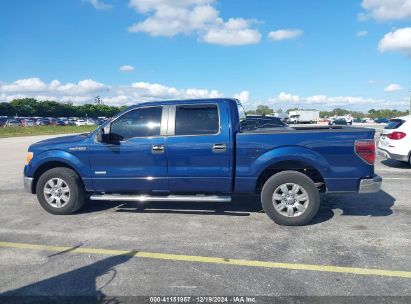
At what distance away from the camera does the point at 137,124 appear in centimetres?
571

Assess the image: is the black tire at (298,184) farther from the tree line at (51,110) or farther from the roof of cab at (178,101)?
the tree line at (51,110)

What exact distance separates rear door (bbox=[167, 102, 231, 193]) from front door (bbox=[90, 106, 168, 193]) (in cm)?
17

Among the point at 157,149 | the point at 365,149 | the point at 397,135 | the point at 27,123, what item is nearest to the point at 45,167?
the point at 157,149

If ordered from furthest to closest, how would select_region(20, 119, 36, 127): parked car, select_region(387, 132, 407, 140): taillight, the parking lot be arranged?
select_region(20, 119, 36, 127): parked car
select_region(387, 132, 407, 140): taillight
the parking lot

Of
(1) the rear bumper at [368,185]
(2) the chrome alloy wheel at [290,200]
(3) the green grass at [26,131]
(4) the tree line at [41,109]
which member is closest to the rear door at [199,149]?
(2) the chrome alloy wheel at [290,200]

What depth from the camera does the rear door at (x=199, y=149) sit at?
5.34 m

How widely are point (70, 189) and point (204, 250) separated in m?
2.76

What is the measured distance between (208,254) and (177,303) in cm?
113

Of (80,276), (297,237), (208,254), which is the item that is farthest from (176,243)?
(297,237)

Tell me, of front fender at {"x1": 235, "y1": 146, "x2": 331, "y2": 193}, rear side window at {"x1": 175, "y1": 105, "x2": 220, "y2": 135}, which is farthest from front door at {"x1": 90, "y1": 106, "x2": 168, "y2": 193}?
front fender at {"x1": 235, "y1": 146, "x2": 331, "y2": 193}

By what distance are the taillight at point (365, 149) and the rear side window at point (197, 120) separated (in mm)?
2055

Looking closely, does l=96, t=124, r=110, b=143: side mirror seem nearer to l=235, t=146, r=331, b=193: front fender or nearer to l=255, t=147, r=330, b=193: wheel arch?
l=235, t=146, r=331, b=193: front fender

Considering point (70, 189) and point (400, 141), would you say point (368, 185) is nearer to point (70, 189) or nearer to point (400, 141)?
point (70, 189)

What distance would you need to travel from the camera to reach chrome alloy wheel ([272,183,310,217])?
5168mm
